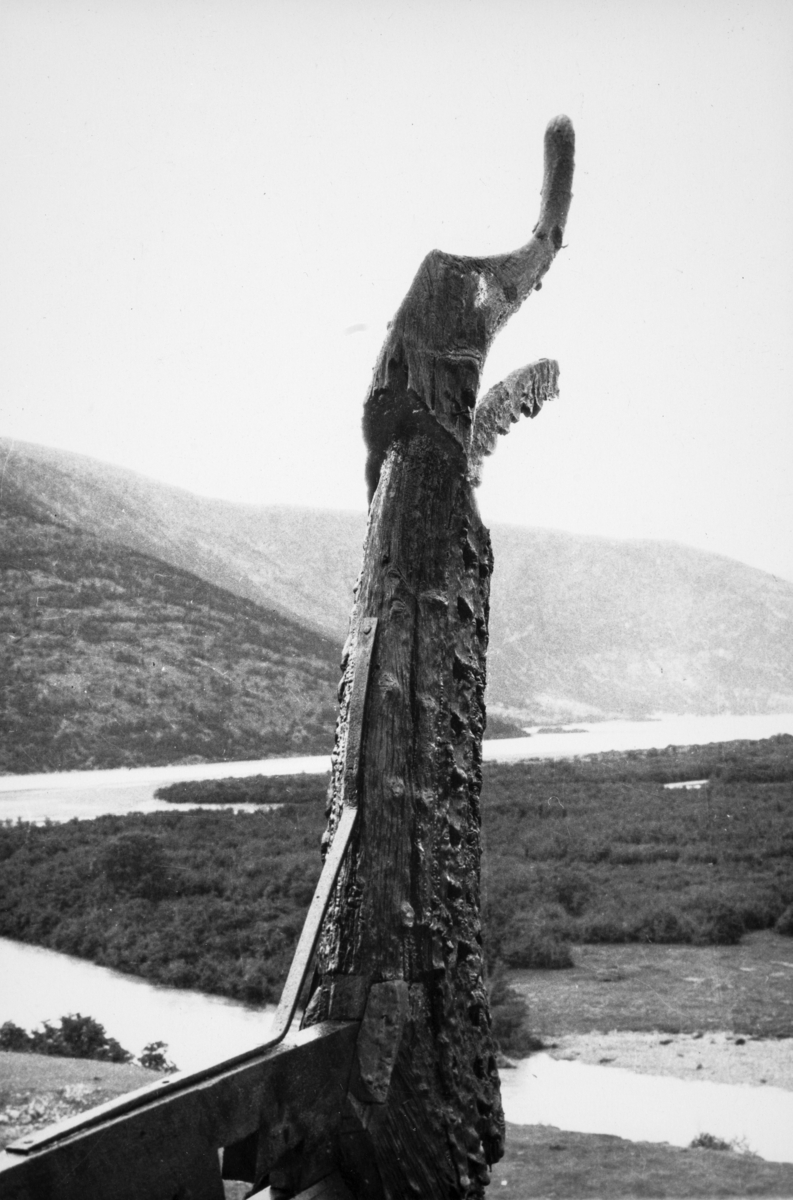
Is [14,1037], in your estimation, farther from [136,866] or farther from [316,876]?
[316,876]

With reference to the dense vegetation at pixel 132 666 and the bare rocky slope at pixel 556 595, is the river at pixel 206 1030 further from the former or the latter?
the bare rocky slope at pixel 556 595

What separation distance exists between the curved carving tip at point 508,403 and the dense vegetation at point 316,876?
122 inches

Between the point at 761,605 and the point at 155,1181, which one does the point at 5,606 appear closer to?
the point at 155,1181

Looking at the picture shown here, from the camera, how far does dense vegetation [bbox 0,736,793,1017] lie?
4355mm

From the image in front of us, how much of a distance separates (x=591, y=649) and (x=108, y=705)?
408cm

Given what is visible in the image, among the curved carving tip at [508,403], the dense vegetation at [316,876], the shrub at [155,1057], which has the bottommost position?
the shrub at [155,1057]

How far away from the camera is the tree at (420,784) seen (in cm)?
123

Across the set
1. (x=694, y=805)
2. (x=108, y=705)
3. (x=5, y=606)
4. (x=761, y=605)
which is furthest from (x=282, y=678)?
(x=761, y=605)

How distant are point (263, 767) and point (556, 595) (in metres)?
3.18

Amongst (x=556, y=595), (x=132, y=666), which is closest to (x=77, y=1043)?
(x=132, y=666)

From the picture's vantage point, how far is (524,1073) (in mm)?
3777

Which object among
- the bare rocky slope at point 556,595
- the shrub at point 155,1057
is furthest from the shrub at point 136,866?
the bare rocky slope at point 556,595

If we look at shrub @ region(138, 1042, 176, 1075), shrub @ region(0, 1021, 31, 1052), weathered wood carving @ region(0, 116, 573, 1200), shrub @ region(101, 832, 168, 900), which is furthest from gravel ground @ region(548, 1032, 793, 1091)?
weathered wood carving @ region(0, 116, 573, 1200)

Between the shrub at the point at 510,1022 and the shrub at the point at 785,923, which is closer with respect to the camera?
the shrub at the point at 510,1022
